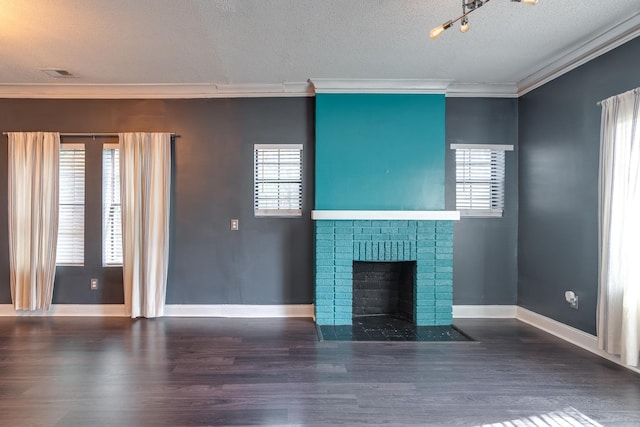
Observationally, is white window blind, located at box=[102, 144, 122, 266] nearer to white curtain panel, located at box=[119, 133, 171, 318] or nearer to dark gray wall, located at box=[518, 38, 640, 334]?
white curtain panel, located at box=[119, 133, 171, 318]

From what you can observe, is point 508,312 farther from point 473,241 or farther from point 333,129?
Result: point 333,129

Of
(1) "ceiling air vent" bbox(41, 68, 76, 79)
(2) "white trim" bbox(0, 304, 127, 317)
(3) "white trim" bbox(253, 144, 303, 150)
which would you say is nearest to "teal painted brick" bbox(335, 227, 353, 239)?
(3) "white trim" bbox(253, 144, 303, 150)

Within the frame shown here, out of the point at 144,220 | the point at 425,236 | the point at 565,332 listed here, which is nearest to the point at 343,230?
the point at 425,236

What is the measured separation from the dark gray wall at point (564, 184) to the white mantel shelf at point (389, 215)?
0.92 m

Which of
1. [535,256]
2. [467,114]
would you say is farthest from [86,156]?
[535,256]

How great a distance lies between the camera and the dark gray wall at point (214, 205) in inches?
169

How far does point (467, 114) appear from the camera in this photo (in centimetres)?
434

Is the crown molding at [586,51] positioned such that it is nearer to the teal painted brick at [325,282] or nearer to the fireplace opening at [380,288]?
the fireplace opening at [380,288]

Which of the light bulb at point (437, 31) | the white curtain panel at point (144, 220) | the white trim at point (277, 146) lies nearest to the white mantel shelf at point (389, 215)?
the white trim at point (277, 146)

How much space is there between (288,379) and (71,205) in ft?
11.2

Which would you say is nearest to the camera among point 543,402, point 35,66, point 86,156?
point 543,402

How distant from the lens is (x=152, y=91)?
4.25m

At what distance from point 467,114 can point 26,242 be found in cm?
533

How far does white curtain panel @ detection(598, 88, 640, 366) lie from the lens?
8.82ft
